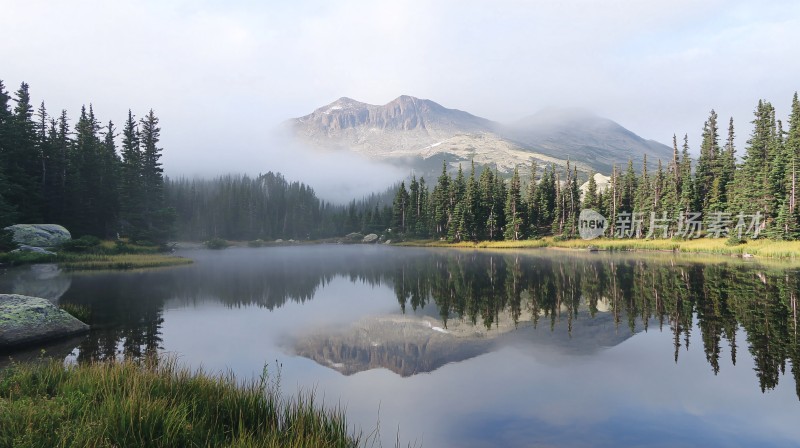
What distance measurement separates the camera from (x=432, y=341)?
49.4ft

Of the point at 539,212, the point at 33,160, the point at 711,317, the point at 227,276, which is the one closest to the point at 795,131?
the point at 539,212

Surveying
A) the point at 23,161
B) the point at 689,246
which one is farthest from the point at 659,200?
the point at 23,161

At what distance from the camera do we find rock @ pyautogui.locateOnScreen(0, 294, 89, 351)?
1319 cm

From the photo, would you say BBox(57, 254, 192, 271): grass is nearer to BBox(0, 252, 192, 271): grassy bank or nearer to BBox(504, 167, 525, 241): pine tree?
BBox(0, 252, 192, 271): grassy bank

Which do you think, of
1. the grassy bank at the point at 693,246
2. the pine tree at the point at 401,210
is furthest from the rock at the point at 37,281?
the pine tree at the point at 401,210

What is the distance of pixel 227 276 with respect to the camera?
1431 inches

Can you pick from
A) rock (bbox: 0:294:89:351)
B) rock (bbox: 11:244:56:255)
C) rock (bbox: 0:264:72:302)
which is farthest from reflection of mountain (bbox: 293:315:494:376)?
rock (bbox: 11:244:56:255)

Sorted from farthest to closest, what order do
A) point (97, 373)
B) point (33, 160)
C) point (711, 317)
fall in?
point (33, 160)
point (711, 317)
point (97, 373)

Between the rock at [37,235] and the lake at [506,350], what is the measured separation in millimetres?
18763

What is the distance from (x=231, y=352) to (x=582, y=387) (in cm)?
1085

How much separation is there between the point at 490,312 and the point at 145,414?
16.1m

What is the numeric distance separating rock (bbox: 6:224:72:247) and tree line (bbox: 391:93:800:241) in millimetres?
73142

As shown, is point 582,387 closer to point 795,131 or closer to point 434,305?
point 434,305

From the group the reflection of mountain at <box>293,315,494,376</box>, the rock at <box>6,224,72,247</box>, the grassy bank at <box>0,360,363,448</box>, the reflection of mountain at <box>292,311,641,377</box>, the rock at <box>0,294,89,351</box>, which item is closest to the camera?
the grassy bank at <box>0,360,363,448</box>
